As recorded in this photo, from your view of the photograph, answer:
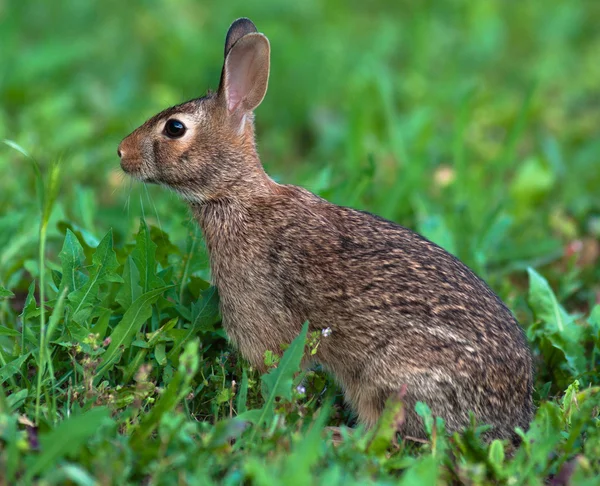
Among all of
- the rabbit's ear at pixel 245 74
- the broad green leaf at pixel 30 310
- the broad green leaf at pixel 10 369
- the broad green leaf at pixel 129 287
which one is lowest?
the broad green leaf at pixel 10 369

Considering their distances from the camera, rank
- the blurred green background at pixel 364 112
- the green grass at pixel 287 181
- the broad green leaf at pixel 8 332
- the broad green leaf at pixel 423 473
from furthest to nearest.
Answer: the blurred green background at pixel 364 112 < the broad green leaf at pixel 8 332 < the green grass at pixel 287 181 < the broad green leaf at pixel 423 473

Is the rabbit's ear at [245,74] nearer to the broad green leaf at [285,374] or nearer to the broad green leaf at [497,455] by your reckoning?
the broad green leaf at [285,374]

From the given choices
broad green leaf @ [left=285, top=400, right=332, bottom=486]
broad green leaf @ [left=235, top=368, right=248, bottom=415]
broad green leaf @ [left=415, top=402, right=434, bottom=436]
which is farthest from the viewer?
broad green leaf @ [left=235, top=368, right=248, bottom=415]

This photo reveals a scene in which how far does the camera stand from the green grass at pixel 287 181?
12.6ft

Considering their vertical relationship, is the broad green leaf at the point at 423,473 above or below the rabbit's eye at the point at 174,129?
below

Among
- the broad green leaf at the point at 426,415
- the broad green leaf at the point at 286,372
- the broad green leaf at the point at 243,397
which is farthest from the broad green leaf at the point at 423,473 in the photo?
the broad green leaf at the point at 243,397

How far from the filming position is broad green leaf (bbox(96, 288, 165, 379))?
455 cm

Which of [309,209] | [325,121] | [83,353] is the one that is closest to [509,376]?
[309,209]

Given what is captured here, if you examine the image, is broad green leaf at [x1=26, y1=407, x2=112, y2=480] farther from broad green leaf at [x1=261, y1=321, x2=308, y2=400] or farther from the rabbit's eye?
the rabbit's eye

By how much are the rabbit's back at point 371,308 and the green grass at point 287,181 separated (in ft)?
0.58

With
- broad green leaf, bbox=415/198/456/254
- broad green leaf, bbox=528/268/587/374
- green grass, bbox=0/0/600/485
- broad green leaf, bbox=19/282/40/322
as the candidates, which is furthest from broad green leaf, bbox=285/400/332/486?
broad green leaf, bbox=415/198/456/254

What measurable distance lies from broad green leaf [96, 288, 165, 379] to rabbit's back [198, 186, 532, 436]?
1.42ft

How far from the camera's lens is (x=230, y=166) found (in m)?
5.06

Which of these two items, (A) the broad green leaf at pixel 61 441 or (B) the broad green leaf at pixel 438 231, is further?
(B) the broad green leaf at pixel 438 231
